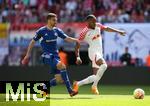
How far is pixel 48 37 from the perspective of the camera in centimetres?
1728

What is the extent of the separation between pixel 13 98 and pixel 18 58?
12759 millimetres

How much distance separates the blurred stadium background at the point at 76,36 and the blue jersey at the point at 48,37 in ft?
31.6

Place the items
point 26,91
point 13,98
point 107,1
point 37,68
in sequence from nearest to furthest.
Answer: point 13,98 → point 26,91 → point 37,68 → point 107,1

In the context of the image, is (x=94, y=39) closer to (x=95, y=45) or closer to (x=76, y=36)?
(x=95, y=45)

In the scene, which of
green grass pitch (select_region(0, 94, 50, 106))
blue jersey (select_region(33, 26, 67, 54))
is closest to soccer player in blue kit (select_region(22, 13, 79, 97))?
blue jersey (select_region(33, 26, 67, 54))

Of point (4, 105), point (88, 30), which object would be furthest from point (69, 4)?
point (4, 105)

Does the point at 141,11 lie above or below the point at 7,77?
above

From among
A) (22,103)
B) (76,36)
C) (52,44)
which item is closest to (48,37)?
(52,44)

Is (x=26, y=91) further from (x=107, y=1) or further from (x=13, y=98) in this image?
(x=107, y=1)

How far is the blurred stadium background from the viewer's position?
27.0 m

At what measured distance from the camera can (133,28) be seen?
28125 mm

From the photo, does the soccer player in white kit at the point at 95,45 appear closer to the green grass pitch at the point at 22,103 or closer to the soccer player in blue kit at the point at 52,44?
the soccer player in blue kit at the point at 52,44

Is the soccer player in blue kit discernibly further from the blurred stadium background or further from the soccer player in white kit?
the blurred stadium background

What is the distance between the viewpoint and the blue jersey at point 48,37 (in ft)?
56.5
